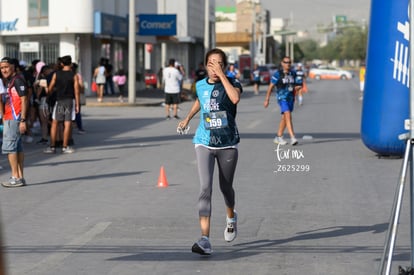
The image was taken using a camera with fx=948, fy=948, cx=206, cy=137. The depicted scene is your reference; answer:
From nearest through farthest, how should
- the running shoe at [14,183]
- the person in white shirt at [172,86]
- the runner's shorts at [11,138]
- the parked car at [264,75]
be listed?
the runner's shorts at [11,138] < the running shoe at [14,183] < the person in white shirt at [172,86] < the parked car at [264,75]

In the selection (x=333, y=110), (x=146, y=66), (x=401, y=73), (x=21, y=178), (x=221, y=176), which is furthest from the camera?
(x=146, y=66)

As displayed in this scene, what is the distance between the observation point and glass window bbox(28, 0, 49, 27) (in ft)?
142

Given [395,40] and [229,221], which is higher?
[395,40]

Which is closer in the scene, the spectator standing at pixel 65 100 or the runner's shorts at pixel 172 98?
the spectator standing at pixel 65 100

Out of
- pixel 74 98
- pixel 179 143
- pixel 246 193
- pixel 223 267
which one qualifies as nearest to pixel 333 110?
pixel 179 143

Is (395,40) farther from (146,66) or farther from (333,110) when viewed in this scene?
(146,66)

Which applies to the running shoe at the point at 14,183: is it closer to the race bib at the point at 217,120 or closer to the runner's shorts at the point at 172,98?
the race bib at the point at 217,120

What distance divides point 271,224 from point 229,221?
4.36 feet

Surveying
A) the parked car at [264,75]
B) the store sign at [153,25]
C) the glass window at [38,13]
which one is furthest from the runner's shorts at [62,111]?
the parked car at [264,75]

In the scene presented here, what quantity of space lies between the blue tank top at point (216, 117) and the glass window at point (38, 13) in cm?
3576

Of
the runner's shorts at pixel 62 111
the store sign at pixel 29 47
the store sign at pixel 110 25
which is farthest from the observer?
the store sign at pixel 110 25

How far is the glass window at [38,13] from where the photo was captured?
142ft

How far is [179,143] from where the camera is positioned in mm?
19688

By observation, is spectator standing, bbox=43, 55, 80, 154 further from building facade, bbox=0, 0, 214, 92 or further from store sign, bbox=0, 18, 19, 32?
store sign, bbox=0, 18, 19, 32
